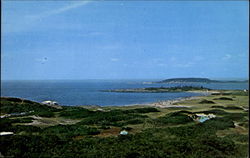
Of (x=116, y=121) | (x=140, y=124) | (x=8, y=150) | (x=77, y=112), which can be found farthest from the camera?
(x=77, y=112)

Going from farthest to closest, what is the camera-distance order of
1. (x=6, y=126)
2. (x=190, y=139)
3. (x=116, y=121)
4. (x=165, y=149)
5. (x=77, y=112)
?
(x=77, y=112) < (x=116, y=121) < (x=6, y=126) < (x=190, y=139) < (x=165, y=149)

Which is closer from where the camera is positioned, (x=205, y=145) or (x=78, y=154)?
(x=78, y=154)

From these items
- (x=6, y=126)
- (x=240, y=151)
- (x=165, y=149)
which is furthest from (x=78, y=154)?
(x=6, y=126)

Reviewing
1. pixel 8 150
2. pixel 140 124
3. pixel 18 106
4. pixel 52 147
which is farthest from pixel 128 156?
pixel 18 106

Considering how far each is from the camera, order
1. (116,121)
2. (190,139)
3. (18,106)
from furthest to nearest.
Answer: (18,106) < (116,121) < (190,139)

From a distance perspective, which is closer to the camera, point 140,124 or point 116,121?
point 140,124

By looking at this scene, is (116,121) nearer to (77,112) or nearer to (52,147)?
(77,112)

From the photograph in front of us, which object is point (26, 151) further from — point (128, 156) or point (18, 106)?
point (18, 106)


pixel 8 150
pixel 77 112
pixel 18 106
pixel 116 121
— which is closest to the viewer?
pixel 8 150
